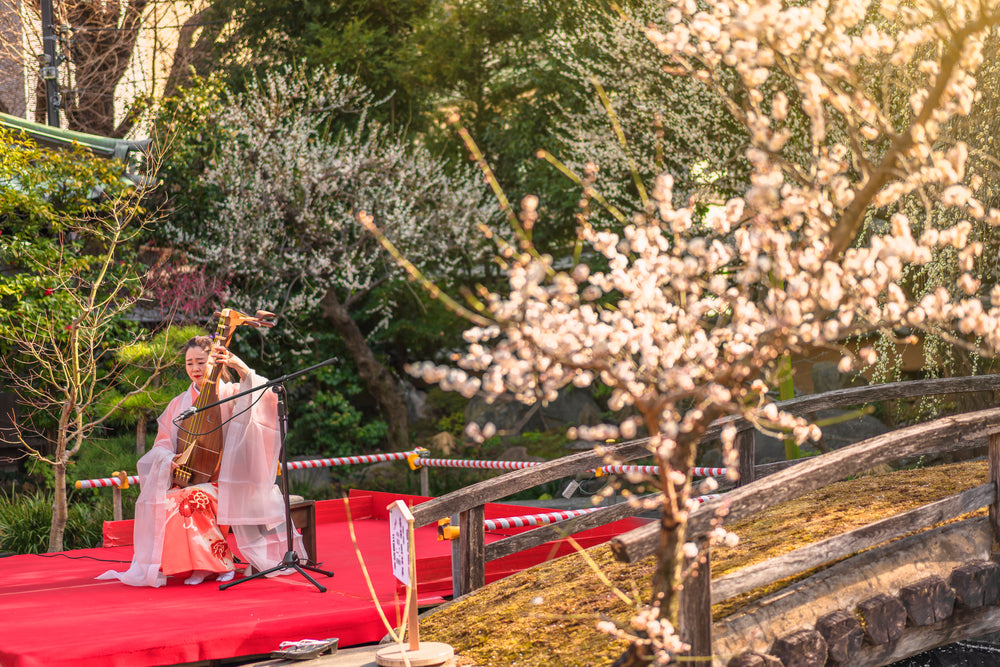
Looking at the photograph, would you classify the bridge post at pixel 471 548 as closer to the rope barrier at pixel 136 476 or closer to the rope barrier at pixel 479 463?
the rope barrier at pixel 479 463

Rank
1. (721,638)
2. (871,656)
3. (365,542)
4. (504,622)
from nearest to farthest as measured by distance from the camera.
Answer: (721,638), (871,656), (504,622), (365,542)

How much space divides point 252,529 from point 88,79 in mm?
11147

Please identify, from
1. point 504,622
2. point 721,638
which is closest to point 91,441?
point 504,622

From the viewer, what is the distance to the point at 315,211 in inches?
471

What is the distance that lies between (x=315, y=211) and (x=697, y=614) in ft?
31.1

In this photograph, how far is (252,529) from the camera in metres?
5.64

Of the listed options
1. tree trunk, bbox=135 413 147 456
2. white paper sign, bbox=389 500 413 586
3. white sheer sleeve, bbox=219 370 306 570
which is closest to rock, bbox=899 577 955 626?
white paper sign, bbox=389 500 413 586

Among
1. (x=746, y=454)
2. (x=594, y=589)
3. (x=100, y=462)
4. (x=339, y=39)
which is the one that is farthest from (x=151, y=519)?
(x=339, y=39)

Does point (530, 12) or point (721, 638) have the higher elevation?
point (530, 12)

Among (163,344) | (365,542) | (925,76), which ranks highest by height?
(925,76)

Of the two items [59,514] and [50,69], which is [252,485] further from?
[50,69]

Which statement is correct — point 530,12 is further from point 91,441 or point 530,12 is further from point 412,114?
point 91,441

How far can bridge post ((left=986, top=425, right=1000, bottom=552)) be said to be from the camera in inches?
177

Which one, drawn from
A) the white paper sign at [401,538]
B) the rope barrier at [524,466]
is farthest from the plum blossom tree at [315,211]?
the white paper sign at [401,538]
